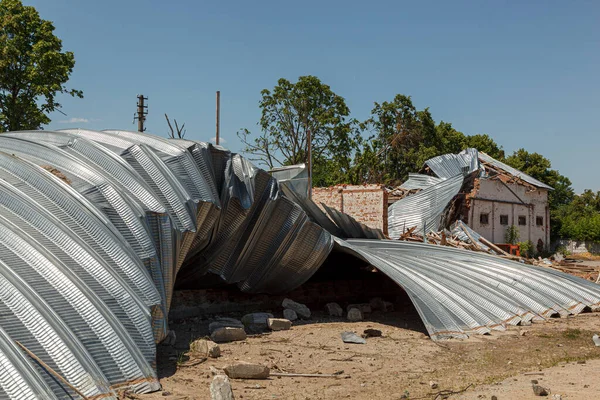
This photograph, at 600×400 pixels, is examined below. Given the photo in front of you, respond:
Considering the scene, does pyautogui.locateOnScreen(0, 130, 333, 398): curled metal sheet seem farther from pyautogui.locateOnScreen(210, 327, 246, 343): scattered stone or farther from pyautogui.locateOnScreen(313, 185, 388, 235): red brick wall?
Answer: pyautogui.locateOnScreen(313, 185, 388, 235): red brick wall

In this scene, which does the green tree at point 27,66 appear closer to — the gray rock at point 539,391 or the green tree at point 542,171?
the gray rock at point 539,391

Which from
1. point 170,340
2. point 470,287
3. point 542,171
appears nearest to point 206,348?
point 170,340

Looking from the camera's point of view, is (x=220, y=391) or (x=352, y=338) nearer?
(x=220, y=391)

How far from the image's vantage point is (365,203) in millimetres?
21641

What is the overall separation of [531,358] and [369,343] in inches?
91.4

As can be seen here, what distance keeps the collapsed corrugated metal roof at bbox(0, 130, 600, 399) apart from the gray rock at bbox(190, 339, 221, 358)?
2.67ft

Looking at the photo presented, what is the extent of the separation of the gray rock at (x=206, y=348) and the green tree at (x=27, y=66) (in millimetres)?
19397

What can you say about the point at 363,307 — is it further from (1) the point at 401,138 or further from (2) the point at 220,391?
(1) the point at 401,138

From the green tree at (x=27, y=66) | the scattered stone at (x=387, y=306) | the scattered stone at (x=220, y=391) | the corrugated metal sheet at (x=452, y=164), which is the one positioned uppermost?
→ the green tree at (x=27, y=66)

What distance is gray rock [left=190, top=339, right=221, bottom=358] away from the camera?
7.93 meters

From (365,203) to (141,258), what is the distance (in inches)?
576

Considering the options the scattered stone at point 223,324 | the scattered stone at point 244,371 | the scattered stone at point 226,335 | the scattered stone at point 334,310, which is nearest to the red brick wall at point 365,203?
the scattered stone at point 334,310

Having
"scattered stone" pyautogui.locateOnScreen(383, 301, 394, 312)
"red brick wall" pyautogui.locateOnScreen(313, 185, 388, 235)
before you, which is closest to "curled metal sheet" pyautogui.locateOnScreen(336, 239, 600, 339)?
"scattered stone" pyautogui.locateOnScreen(383, 301, 394, 312)

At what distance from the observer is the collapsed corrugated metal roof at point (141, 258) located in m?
5.91
